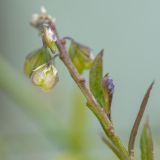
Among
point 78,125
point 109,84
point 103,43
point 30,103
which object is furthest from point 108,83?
point 103,43

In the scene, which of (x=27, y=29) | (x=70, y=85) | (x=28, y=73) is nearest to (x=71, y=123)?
(x=28, y=73)

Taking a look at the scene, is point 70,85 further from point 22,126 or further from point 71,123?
point 71,123

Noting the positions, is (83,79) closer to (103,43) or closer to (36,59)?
(36,59)

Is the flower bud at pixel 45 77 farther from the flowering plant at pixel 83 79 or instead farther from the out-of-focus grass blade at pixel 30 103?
the out-of-focus grass blade at pixel 30 103

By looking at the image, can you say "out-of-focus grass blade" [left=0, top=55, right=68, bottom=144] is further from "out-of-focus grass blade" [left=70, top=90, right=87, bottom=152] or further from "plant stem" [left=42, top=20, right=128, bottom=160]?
"plant stem" [left=42, top=20, right=128, bottom=160]

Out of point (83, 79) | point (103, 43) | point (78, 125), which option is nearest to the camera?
point (83, 79)

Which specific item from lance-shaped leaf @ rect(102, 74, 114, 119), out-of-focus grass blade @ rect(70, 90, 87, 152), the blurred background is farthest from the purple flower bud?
the blurred background
